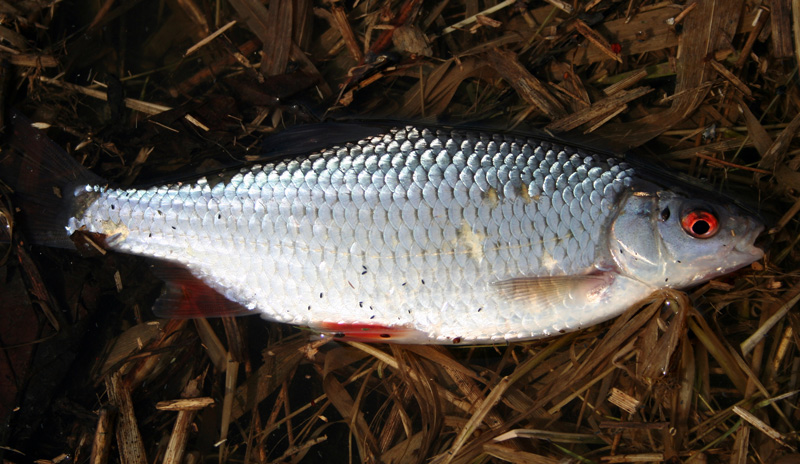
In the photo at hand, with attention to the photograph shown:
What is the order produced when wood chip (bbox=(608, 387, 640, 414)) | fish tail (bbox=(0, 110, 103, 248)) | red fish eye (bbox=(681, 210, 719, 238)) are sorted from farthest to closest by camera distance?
fish tail (bbox=(0, 110, 103, 248)) < wood chip (bbox=(608, 387, 640, 414)) < red fish eye (bbox=(681, 210, 719, 238))

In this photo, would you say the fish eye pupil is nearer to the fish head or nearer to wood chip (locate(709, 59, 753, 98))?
the fish head

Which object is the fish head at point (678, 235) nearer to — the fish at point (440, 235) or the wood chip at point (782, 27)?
the fish at point (440, 235)

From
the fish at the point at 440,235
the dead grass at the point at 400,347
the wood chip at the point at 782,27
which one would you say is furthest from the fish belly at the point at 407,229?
the wood chip at the point at 782,27

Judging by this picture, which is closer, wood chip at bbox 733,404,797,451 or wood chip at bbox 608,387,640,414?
wood chip at bbox 733,404,797,451

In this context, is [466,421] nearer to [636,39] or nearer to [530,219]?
[530,219]

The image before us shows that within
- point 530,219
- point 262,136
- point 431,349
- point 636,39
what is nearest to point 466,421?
point 431,349

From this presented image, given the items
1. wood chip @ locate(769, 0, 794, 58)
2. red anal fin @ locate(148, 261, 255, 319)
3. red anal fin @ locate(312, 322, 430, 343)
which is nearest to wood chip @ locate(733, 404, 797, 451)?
red anal fin @ locate(312, 322, 430, 343)
